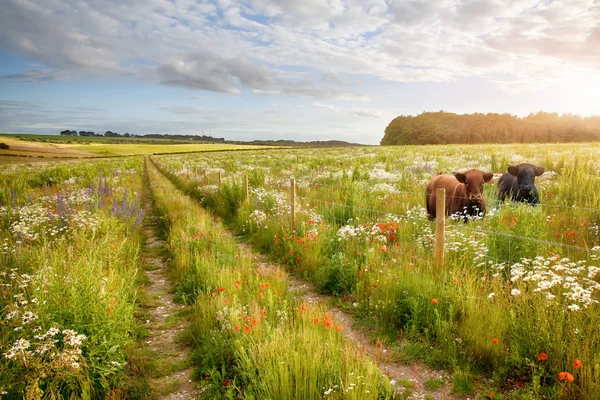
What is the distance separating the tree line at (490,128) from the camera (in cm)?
7375

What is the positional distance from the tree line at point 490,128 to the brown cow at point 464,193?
78575 mm

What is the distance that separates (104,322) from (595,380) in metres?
5.19

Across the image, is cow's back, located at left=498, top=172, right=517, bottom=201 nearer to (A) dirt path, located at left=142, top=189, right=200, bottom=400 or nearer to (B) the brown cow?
(B) the brown cow

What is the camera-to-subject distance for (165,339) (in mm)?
5211

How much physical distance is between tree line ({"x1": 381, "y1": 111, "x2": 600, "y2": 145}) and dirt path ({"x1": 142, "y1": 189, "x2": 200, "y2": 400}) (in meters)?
85.1

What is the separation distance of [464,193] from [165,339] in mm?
7628

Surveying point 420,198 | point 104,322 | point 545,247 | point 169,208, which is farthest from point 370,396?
point 169,208

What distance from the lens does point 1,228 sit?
29.2ft

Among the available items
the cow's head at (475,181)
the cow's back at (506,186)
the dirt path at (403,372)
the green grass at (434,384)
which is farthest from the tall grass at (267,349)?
the cow's back at (506,186)

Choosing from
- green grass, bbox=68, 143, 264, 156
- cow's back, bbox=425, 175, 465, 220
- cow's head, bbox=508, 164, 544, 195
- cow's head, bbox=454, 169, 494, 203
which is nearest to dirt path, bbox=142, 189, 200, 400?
cow's back, bbox=425, 175, 465, 220

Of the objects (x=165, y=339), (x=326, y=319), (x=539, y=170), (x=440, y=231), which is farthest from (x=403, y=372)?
(x=539, y=170)

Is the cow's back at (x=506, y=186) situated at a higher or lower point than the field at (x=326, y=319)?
higher

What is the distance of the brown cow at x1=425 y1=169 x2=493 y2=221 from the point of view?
8.43m

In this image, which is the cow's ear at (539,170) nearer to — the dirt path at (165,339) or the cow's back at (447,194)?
the cow's back at (447,194)
